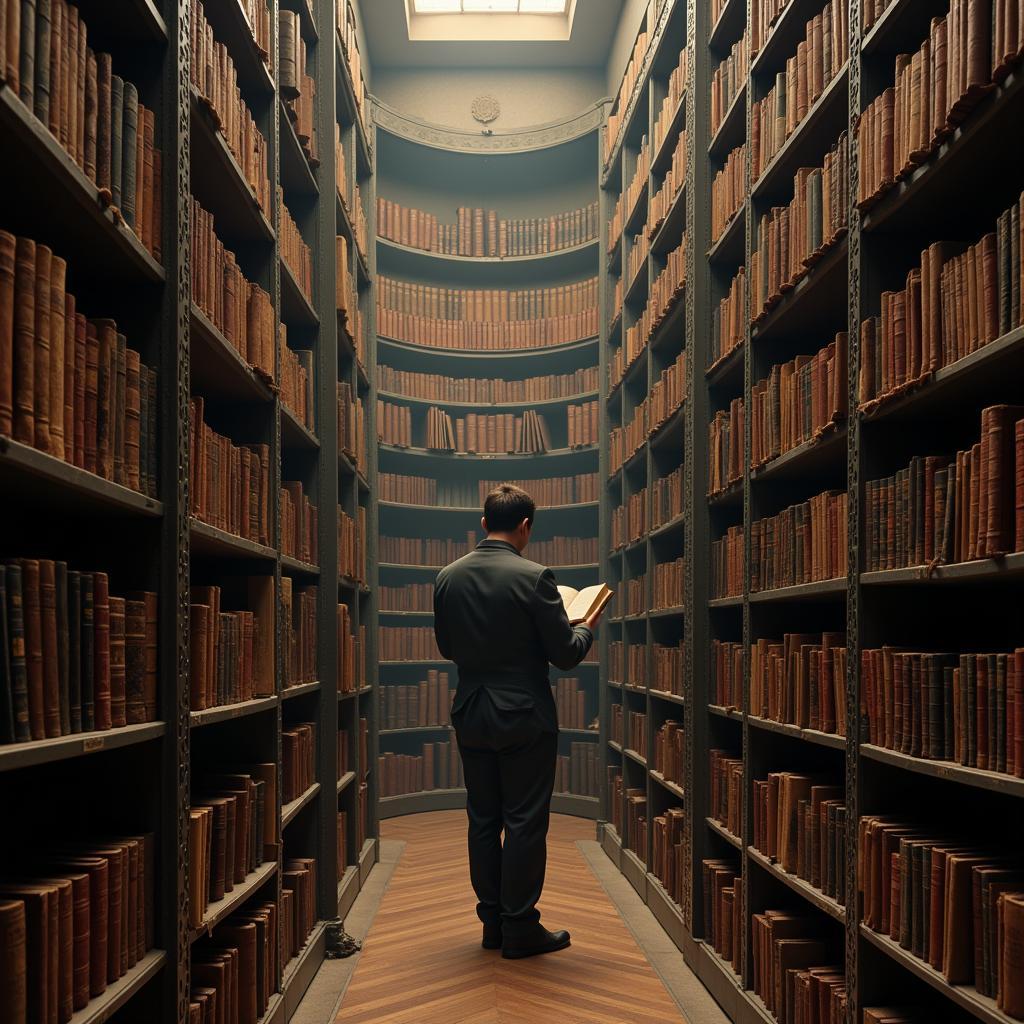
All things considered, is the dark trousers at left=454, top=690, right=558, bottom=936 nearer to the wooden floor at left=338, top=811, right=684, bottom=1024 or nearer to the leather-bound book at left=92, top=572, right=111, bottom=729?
the wooden floor at left=338, top=811, right=684, bottom=1024

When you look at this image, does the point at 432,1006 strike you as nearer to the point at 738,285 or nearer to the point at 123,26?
the point at 738,285

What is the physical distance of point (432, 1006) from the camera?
3.44 metres

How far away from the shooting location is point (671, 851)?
14.6ft

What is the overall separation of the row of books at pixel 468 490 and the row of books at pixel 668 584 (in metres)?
2.33

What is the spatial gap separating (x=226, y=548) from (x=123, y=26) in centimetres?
121

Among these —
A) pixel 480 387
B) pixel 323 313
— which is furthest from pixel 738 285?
pixel 480 387

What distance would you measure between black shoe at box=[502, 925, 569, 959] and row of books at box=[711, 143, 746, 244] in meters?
2.53

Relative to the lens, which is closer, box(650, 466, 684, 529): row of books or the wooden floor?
the wooden floor

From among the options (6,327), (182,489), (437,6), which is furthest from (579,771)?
(6,327)

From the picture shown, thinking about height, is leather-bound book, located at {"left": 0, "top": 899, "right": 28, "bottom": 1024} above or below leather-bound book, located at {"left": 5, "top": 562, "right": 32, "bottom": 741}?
below

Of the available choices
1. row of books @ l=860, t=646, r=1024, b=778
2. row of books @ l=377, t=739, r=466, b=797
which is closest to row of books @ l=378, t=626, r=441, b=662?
row of books @ l=377, t=739, r=466, b=797

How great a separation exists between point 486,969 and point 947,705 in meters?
2.30

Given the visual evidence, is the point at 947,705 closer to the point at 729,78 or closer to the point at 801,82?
the point at 801,82

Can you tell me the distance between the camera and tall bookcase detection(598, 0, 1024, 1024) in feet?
7.13
